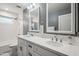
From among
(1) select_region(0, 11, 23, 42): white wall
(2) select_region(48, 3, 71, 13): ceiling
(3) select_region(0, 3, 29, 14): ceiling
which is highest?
(3) select_region(0, 3, 29, 14): ceiling

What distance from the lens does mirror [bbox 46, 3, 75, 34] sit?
1.17 meters

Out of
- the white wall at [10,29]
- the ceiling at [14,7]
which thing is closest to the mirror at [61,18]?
the ceiling at [14,7]

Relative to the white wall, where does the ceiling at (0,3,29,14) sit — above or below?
above

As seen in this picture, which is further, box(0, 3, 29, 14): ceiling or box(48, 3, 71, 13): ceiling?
box(0, 3, 29, 14): ceiling

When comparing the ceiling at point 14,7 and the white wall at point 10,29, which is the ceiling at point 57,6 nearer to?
the ceiling at point 14,7

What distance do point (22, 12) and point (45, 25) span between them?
1.98 meters

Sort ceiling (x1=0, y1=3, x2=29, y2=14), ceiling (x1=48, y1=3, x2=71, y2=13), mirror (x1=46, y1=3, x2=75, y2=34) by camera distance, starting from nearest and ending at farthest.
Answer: mirror (x1=46, y1=3, x2=75, y2=34) < ceiling (x1=48, y1=3, x2=71, y2=13) < ceiling (x1=0, y1=3, x2=29, y2=14)

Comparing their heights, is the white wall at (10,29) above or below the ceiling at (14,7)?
below

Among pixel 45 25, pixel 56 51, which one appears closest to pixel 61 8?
pixel 45 25

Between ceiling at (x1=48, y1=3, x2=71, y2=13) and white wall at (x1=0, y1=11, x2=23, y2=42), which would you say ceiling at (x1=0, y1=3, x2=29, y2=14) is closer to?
white wall at (x1=0, y1=11, x2=23, y2=42)

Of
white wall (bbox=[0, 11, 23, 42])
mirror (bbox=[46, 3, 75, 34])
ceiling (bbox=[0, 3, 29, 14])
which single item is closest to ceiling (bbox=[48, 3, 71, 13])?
mirror (bbox=[46, 3, 75, 34])

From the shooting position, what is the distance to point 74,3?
1130mm

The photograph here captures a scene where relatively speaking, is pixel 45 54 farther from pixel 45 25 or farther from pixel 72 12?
pixel 45 25

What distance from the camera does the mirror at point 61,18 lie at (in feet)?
3.84
